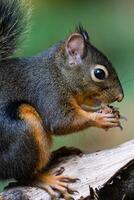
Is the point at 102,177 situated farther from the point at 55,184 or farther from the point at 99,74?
the point at 99,74

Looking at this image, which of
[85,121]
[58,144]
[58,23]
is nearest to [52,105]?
[85,121]

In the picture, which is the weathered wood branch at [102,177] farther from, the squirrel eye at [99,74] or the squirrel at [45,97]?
the squirrel eye at [99,74]

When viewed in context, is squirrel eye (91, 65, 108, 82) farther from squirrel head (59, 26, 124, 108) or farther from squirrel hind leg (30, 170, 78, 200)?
squirrel hind leg (30, 170, 78, 200)

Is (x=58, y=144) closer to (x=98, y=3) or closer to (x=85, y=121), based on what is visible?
(x=85, y=121)

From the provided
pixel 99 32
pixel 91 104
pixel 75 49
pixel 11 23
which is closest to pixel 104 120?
pixel 91 104

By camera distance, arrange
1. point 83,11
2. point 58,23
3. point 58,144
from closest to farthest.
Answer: point 58,144
point 58,23
point 83,11
